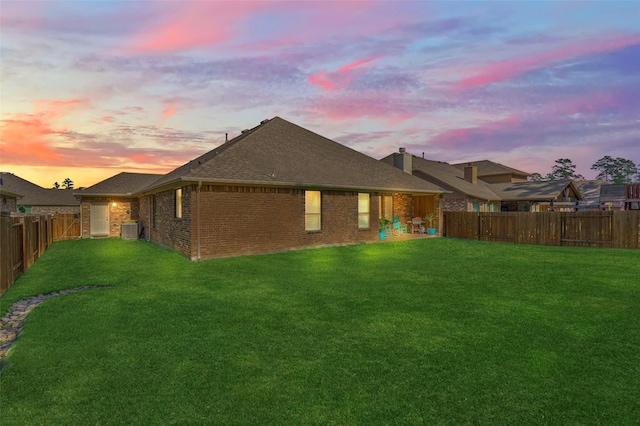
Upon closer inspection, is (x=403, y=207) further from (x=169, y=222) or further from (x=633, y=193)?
(x=169, y=222)

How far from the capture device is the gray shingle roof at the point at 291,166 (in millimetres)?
14600

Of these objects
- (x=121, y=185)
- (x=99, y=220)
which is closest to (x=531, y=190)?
(x=121, y=185)

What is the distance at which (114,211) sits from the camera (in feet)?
84.6

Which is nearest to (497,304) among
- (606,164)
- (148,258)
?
(148,258)

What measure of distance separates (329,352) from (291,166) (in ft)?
42.4

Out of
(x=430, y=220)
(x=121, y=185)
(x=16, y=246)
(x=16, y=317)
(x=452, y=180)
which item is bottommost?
(x=16, y=317)

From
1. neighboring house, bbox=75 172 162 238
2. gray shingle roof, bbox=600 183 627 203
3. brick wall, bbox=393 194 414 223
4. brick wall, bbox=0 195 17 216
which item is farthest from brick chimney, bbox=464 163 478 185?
brick wall, bbox=0 195 17 216

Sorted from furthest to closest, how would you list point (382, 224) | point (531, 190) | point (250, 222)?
point (531, 190) → point (382, 224) → point (250, 222)

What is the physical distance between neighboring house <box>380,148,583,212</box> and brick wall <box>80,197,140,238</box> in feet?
71.3

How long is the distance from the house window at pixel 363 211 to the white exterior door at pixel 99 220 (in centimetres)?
1826

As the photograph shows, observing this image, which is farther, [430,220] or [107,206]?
[107,206]

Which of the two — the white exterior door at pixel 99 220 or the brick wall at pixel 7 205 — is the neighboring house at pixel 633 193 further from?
the brick wall at pixel 7 205

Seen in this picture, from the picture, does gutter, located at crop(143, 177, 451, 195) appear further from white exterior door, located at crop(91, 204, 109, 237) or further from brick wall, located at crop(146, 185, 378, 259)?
white exterior door, located at crop(91, 204, 109, 237)

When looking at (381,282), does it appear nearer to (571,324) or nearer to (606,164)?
(571,324)
